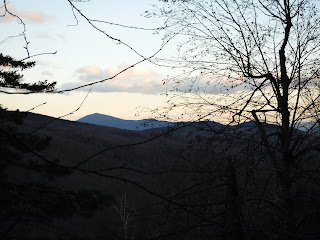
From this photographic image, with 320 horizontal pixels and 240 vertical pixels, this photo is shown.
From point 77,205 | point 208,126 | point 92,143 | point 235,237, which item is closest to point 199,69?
point 208,126

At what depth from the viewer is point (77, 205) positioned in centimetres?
843

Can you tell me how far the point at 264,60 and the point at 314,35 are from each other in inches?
35.8

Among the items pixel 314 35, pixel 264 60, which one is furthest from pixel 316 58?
pixel 264 60

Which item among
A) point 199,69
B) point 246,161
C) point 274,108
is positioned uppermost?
point 199,69

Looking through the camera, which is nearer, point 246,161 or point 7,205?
point 246,161

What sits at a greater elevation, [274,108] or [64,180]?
[274,108]

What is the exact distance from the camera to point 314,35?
578 centimetres

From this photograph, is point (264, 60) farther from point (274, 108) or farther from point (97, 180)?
point (97, 180)

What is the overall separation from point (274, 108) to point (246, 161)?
3.38 feet

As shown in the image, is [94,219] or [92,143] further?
[92,143]

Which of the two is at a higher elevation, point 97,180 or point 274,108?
point 274,108

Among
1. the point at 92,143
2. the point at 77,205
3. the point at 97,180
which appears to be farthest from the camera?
the point at 92,143

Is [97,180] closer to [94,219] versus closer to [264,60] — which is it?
[94,219]

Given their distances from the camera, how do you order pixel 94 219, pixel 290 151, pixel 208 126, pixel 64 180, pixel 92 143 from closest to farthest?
pixel 208 126 → pixel 290 151 → pixel 94 219 → pixel 64 180 → pixel 92 143
